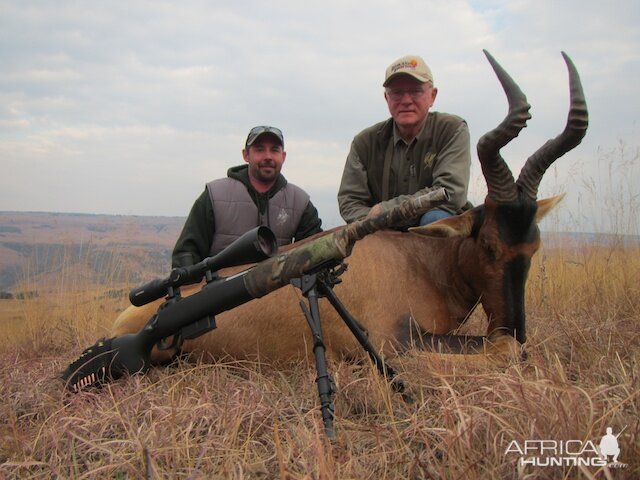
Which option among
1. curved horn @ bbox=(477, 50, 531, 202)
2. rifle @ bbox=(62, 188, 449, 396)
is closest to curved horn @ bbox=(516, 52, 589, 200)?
curved horn @ bbox=(477, 50, 531, 202)

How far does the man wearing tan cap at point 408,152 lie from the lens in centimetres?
460

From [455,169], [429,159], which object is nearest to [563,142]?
[455,169]

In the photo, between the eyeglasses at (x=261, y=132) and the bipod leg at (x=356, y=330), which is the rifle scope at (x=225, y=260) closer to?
the bipod leg at (x=356, y=330)

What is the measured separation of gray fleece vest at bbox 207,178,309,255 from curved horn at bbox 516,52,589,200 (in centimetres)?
227

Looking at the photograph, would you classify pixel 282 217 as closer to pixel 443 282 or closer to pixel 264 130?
pixel 264 130

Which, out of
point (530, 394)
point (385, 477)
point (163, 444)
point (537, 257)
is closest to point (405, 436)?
point (385, 477)

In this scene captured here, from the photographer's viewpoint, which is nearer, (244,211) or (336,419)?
(336,419)

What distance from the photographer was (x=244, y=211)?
5.08 m

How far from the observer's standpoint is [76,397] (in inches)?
122

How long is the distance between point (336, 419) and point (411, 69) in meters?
3.24

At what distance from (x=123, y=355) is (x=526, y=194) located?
2618 millimetres

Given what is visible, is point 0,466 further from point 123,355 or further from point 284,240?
point 284,240

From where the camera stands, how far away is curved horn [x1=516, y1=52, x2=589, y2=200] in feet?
10.9

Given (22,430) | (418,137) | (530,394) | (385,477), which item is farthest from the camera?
(418,137)
